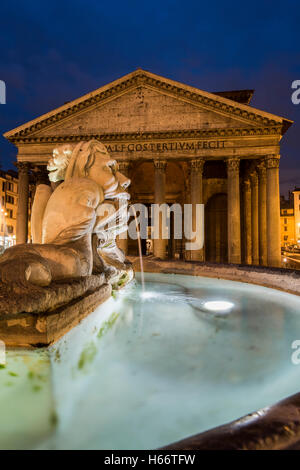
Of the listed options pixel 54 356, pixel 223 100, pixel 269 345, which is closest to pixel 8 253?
pixel 54 356

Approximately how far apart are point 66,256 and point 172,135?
17.4 metres

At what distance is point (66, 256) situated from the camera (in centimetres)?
232

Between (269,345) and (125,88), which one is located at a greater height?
(125,88)

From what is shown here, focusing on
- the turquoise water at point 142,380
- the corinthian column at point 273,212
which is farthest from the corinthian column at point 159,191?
the turquoise water at point 142,380

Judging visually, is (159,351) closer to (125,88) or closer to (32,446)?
(32,446)

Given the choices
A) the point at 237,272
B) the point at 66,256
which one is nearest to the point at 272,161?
the point at 237,272

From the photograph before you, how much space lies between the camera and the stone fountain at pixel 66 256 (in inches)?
65.4

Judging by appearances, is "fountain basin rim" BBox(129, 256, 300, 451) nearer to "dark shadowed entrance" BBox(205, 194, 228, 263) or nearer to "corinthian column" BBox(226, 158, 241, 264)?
"corinthian column" BBox(226, 158, 241, 264)

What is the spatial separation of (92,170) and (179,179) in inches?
976

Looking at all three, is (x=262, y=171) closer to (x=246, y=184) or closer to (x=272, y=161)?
(x=272, y=161)

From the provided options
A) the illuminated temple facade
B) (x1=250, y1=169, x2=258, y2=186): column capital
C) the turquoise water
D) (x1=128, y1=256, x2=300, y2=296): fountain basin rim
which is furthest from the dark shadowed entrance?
the turquoise water

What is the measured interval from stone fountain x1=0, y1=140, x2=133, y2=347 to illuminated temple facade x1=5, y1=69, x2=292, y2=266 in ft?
50.6

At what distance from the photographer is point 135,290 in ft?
15.0
